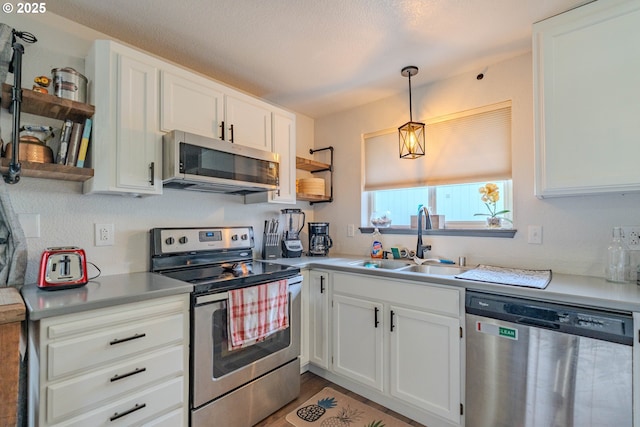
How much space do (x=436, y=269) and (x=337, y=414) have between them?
1.20 metres

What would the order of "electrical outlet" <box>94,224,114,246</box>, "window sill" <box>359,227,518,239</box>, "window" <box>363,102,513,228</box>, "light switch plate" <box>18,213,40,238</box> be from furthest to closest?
"window" <box>363,102,513,228</box> → "window sill" <box>359,227,518,239</box> → "electrical outlet" <box>94,224,114,246</box> → "light switch plate" <box>18,213,40,238</box>

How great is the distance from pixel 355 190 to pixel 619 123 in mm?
1871

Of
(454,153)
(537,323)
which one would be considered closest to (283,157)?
(454,153)

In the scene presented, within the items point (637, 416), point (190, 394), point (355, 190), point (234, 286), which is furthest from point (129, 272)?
point (637, 416)

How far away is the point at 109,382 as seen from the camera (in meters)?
1.27

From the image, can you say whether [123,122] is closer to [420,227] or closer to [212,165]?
[212,165]

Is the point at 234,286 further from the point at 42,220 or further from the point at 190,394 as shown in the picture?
the point at 42,220

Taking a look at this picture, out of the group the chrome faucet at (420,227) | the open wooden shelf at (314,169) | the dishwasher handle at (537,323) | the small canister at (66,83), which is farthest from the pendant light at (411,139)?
the small canister at (66,83)

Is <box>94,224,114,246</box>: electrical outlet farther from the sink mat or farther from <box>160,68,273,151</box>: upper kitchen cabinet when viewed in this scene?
the sink mat

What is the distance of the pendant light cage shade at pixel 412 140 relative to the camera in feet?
7.76

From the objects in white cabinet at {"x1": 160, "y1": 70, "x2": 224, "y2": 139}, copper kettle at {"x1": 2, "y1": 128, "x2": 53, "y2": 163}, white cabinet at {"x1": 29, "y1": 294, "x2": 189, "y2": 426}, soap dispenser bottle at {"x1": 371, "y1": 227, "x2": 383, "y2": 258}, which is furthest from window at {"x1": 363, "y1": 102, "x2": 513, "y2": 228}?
copper kettle at {"x1": 2, "y1": 128, "x2": 53, "y2": 163}

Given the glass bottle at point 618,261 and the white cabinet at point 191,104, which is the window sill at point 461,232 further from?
the white cabinet at point 191,104

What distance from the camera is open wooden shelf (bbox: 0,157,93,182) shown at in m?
1.36

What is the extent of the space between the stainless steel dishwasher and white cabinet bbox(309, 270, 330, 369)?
38.8 inches
